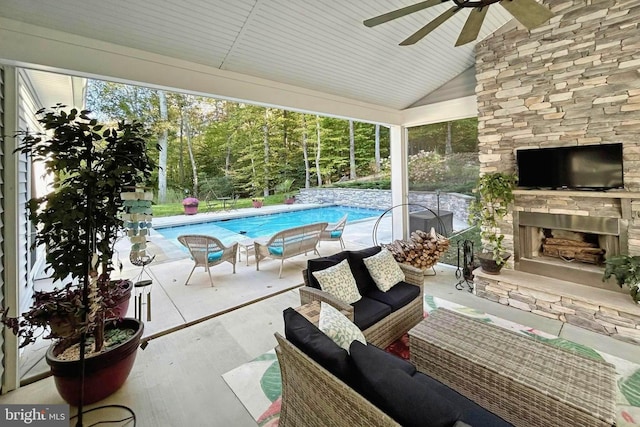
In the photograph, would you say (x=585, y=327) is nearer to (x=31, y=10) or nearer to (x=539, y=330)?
(x=539, y=330)

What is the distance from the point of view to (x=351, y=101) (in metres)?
4.81

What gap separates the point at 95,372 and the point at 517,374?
2902 mm

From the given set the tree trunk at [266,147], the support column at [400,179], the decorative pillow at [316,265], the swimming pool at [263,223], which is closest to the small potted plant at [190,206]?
the swimming pool at [263,223]

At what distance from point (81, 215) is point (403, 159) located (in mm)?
5256

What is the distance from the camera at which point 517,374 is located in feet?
5.88

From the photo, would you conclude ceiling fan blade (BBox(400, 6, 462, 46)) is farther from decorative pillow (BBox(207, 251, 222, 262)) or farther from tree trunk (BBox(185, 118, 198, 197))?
tree trunk (BBox(185, 118, 198, 197))

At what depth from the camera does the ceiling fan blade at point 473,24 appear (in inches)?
79.7

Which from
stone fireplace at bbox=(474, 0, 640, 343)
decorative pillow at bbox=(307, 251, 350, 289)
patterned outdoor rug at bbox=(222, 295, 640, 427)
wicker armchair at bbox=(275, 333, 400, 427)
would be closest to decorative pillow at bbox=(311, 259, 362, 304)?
decorative pillow at bbox=(307, 251, 350, 289)

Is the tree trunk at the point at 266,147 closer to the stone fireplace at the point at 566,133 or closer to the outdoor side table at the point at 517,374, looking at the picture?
the stone fireplace at the point at 566,133


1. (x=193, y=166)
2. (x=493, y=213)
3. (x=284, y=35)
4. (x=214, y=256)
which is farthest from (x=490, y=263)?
(x=193, y=166)

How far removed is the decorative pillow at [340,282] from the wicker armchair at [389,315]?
118 mm

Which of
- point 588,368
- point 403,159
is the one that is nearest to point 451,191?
point 403,159

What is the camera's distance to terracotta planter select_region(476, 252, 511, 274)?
151 inches

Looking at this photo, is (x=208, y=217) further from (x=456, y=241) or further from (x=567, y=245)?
(x=567, y=245)
